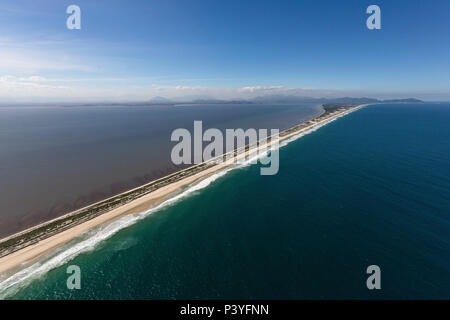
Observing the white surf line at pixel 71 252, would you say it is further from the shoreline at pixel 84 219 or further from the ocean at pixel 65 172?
the ocean at pixel 65 172

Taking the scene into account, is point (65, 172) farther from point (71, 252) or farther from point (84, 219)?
point (71, 252)

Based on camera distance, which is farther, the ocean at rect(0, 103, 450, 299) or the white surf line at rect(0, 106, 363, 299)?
the white surf line at rect(0, 106, 363, 299)

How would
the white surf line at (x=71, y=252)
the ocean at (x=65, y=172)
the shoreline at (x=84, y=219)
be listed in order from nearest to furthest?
1. the white surf line at (x=71, y=252)
2. the shoreline at (x=84, y=219)
3. the ocean at (x=65, y=172)

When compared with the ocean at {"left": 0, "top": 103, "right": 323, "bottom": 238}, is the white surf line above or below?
below

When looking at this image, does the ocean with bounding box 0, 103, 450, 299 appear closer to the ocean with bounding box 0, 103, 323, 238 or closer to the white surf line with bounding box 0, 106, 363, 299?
the white surf line with bounding box 0, 106, 363, 299

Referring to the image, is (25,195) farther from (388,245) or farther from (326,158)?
(326,158)

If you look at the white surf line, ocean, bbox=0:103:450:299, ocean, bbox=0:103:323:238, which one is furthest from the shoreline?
ocean, bbox=0:103:323:238

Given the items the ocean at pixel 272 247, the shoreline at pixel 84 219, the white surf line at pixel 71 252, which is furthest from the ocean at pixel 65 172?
the ocean at pixel 272 247
